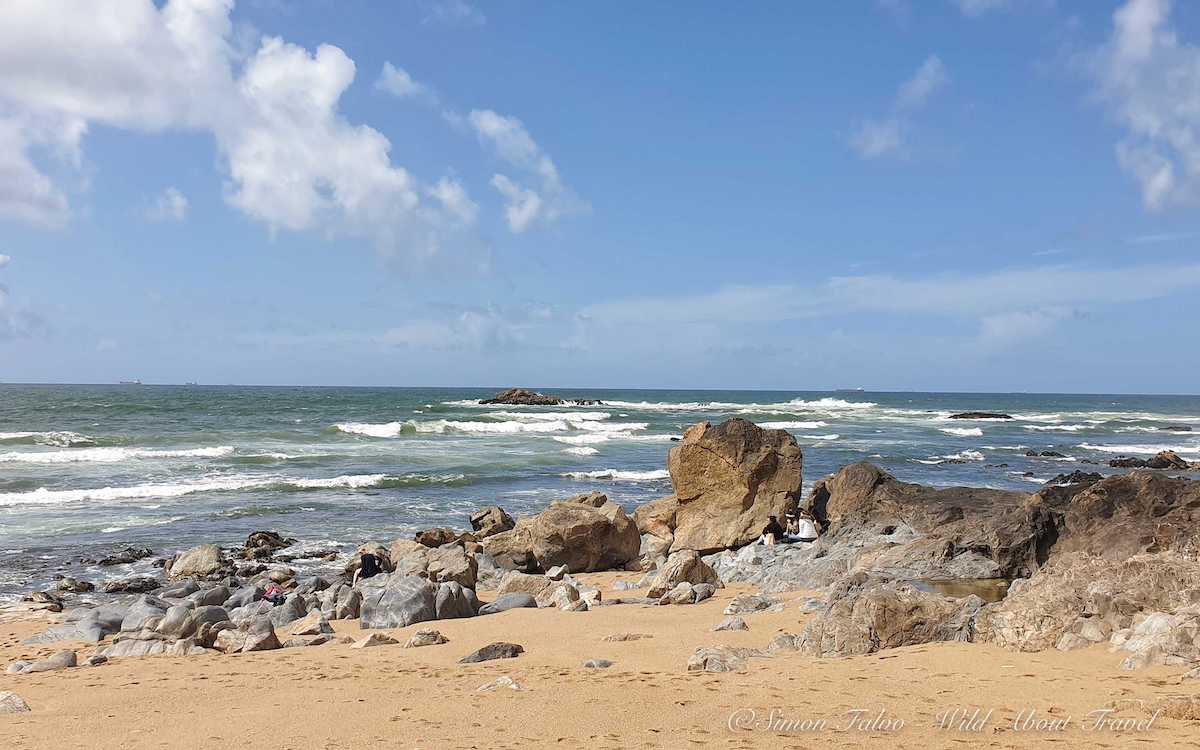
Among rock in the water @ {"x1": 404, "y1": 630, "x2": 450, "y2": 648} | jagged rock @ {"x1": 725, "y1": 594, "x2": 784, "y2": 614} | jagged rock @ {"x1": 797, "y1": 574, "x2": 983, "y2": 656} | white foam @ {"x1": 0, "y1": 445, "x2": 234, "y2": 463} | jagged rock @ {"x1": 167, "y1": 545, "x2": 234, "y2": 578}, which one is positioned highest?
jagged rock @ {"x1": 797, "y1": 574, "x2": 983, "y2": 656}

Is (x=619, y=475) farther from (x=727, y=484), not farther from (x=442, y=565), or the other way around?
(x=442, y=565)

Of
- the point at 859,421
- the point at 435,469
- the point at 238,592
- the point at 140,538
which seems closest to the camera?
the point at 238,592

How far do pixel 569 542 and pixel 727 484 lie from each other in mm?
Answer: 3602

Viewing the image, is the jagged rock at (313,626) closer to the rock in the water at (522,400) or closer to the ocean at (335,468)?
the ocean at (335,468)

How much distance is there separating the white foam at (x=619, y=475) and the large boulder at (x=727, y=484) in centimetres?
1063

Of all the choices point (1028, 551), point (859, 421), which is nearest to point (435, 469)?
point (1028, 551)

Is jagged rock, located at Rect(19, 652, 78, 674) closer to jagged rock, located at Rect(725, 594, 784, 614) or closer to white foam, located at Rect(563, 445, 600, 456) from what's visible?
jagged rock, located at Rect(725, 594, 784, 614)

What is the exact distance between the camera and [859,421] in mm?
63125

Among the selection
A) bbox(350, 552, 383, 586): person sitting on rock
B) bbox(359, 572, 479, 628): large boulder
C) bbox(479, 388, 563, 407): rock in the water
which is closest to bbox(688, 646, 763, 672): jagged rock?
bbox(359, 572, 479, 628): large boulder

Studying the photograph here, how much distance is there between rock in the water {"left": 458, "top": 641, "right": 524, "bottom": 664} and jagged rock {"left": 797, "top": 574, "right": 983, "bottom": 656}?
8.98ft

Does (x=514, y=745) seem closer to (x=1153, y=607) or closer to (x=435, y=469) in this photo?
(x=1153, y=607)

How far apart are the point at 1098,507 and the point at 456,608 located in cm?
862

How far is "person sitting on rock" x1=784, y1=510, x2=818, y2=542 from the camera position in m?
15.7

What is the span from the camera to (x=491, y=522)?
18.4 metres
